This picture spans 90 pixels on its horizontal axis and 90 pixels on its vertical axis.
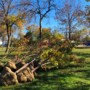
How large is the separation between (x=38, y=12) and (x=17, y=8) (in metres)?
2.24

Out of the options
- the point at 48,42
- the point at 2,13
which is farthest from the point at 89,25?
the point at 2,13

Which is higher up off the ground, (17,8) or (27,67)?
(17,8)

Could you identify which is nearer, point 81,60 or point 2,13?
point 81,60

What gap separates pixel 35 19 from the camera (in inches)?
374

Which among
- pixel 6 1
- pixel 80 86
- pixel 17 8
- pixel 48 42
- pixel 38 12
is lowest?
pixel 80 86

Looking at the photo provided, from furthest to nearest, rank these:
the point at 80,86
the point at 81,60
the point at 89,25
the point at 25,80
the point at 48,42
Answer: the point at 89,25
the point at 81,60
the point at 48,42
the point at 25,80
the point at 80,86

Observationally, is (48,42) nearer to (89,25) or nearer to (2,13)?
(89,25)

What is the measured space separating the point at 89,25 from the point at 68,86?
344 inches

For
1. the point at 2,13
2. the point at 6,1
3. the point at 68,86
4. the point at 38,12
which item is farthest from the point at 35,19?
the point at 6,1

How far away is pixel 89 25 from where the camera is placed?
10.6 m

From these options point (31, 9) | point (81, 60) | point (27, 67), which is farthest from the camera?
point (31, 9)

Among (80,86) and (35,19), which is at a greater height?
(35,19)

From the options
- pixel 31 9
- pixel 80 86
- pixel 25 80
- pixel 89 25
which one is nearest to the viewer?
pixel 80 86

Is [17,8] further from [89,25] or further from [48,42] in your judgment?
[89,25]
